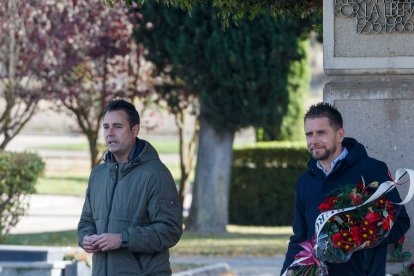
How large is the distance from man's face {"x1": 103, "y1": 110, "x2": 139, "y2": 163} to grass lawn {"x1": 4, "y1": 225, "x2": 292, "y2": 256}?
8.47m

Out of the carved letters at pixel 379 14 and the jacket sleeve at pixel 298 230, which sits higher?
the carved letters at pixel 379 14

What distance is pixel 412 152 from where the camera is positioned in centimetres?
663

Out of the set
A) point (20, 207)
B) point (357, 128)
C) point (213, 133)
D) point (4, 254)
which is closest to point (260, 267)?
point (20, 207)

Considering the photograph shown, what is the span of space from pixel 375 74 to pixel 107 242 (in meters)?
1.74

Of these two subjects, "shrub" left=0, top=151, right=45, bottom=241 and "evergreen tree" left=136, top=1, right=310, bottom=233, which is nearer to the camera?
"shrub" left=0, top=151, right=45, bottom=241

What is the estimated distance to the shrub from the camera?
13992 millimetres

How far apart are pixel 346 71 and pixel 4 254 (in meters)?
4.64

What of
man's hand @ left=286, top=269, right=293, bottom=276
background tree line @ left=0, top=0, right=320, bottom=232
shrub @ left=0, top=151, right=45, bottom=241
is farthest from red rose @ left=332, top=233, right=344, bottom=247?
background tree line @ left=0, top=0, right=320, bottom=232

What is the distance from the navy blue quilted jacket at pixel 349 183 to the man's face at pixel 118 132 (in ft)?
3.75

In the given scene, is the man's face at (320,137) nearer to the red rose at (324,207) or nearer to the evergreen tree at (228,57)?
the red rose at (324,207)

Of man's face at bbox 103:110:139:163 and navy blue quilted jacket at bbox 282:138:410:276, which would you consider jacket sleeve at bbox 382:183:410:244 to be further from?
man's face at bbox 103:110:139:163

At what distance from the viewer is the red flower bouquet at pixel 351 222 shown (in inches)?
224

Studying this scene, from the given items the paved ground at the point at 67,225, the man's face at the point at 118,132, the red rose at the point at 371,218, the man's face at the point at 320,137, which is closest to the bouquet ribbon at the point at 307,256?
the red rose at the point at 371,218

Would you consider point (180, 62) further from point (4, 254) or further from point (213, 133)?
point (4, 254)
